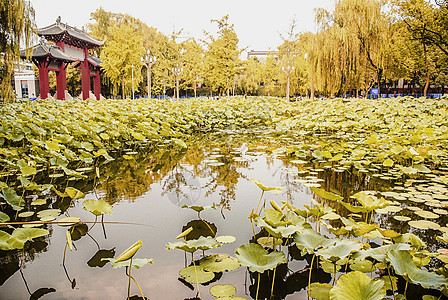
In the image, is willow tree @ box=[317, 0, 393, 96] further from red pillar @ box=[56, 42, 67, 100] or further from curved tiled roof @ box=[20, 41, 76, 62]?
red pillar @ box=[56, 42, 67, 100]

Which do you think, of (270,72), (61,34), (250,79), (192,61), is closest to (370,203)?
(61,34)

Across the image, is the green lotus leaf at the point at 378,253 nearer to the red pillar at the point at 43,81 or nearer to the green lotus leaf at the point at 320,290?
the green lotus leaf at the point at 320,290

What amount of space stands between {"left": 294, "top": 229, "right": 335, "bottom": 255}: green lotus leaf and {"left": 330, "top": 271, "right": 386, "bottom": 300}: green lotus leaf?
0.68ft

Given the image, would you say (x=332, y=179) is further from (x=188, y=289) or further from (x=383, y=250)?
(x=188, y=289)

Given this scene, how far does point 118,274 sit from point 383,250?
0.98 meters

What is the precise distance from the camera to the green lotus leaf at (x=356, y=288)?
2.57ft

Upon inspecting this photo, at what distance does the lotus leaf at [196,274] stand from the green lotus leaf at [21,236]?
1.73 feet

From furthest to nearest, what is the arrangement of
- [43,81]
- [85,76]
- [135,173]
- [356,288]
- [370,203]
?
[85,76] < [43,81] < [135,173] < [370,203] < [356,288]

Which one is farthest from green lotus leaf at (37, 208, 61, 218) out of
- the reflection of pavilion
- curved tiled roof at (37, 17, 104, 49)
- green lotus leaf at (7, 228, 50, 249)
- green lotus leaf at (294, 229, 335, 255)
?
curved tiled roof at (37, 17, 104, 49)

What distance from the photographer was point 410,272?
0.91 metres

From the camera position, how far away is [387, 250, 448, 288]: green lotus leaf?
88 cm

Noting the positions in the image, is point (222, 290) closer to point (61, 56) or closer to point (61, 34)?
point (61, 56)

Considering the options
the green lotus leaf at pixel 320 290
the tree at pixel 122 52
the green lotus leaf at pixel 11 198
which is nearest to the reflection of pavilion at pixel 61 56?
the tree at pixel 122 52

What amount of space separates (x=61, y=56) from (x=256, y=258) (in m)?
16.8
